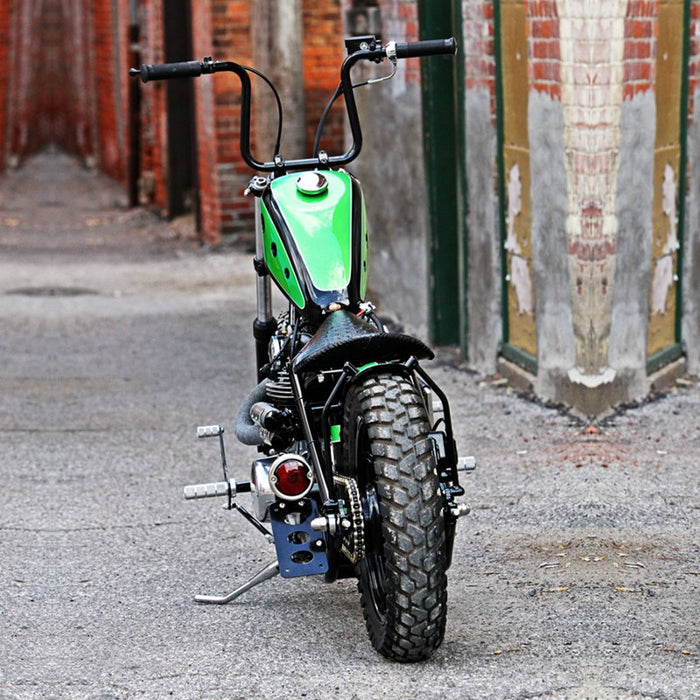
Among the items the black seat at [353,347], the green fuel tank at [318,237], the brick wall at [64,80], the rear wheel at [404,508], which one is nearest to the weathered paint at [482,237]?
the green fuel tank at [318,237]

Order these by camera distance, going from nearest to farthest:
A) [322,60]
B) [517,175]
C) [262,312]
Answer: [262,312]
[517,175]
[322,60]

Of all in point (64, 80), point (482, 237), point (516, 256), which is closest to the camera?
point (516, 256)

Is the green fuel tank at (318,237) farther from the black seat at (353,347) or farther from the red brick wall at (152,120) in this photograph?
the red brick wall at (152,120)

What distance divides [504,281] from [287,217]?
324cm

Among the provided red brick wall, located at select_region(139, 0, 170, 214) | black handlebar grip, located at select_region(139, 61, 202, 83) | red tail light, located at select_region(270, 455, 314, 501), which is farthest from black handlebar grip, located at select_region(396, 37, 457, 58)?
red brick wall, located at select_region(139, 0, 170, 214)

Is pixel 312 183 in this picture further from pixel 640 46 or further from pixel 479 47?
pixel 479 47

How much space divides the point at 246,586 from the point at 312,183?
1325mm

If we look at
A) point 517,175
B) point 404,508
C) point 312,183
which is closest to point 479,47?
point 517,175

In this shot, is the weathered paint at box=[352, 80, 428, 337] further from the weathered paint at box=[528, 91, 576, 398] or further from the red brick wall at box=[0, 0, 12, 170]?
the red brick wall at box=[0, 0, 12, 170]

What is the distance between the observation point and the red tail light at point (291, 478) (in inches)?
164

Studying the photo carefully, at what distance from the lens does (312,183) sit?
4504 mm

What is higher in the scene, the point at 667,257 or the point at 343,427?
the point at 667,257

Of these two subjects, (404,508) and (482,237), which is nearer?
(404,508)

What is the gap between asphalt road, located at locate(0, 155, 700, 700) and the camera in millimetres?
4070
